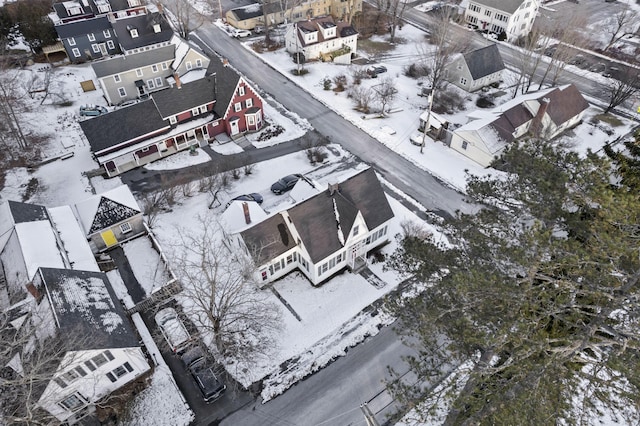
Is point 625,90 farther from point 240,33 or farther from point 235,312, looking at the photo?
point 240,33

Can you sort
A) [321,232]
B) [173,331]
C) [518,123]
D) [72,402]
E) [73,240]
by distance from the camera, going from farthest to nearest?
[518,123] → [73,240] → [321,232] → [173,331] → [72,402]

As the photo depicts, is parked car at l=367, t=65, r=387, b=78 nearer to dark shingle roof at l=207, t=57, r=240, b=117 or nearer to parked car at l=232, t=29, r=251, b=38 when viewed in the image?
dark shingle roof at l=207, t=57, r=240, b=117

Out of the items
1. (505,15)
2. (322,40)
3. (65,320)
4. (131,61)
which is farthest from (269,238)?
(505,15)

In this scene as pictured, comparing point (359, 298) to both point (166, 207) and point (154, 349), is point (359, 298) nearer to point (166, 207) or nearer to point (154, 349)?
point (154, 349)

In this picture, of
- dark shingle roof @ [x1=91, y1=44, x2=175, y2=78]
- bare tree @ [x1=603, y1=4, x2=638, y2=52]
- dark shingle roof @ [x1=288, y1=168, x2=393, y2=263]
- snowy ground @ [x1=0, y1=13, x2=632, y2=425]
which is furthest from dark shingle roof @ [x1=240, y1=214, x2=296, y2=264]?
A: bare tree @ [x1=603, y1=4, x2=638, y2=52]

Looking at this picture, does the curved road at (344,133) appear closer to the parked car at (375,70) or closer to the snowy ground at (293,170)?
the snowy ground at (293,170)
